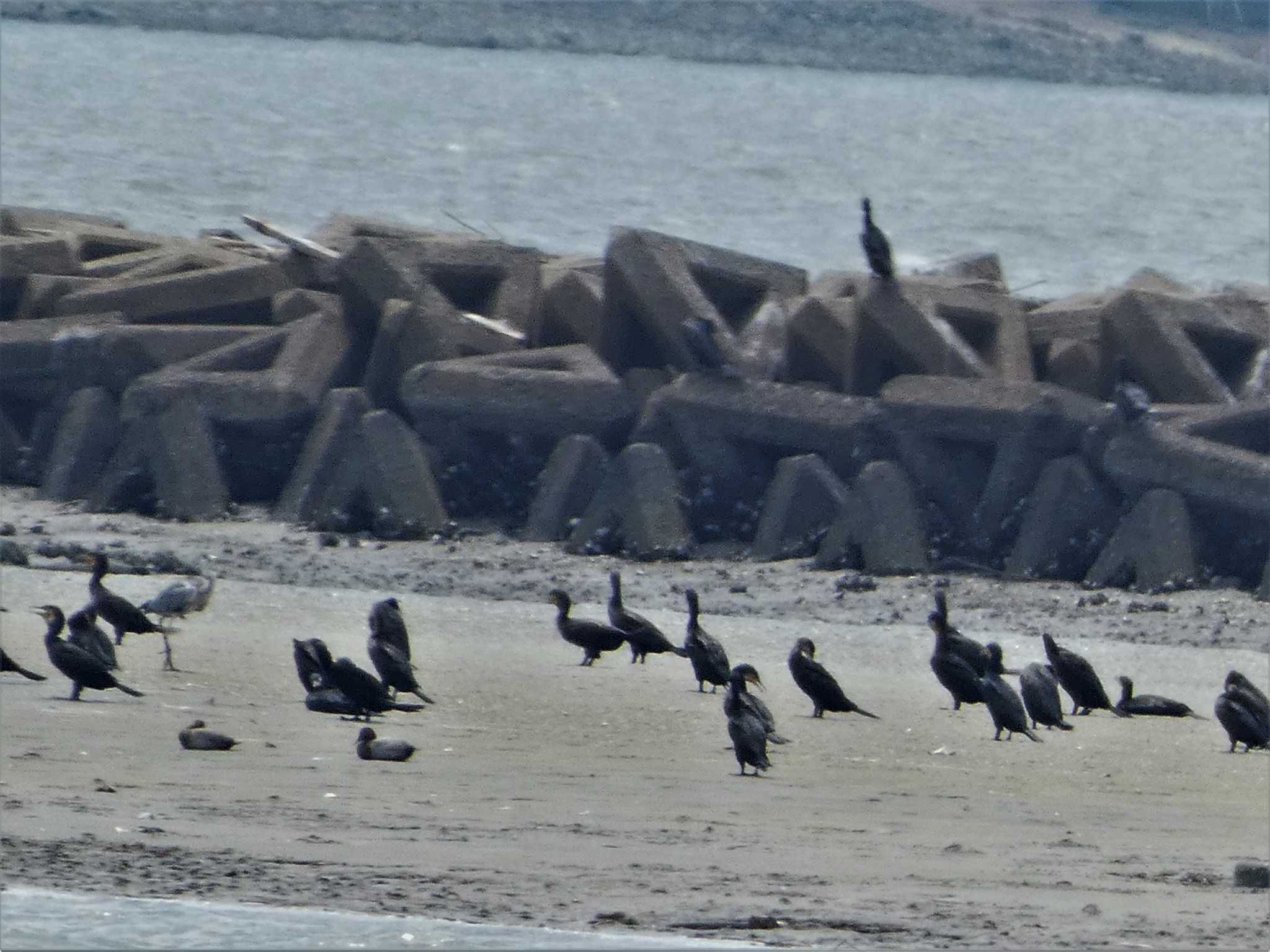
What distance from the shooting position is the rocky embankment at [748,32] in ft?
283

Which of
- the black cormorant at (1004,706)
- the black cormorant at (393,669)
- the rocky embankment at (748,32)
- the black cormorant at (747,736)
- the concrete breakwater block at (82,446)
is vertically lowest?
the rocky embankment at (748,32)

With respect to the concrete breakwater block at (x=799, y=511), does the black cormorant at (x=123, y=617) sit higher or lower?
higher

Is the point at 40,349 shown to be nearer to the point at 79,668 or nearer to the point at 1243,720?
the point at 79,668

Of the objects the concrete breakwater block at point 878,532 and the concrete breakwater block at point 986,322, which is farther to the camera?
the concrete breakwater block at point 986,322

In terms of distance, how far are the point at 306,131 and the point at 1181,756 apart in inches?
2258

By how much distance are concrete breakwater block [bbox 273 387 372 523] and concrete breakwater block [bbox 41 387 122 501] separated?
1.19m

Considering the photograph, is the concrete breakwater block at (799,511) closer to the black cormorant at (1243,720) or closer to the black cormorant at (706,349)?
the black cormorant at (706,349)

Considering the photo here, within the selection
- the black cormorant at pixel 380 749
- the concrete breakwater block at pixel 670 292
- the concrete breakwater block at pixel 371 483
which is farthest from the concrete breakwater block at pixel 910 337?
the black cormorant at pixel 380 749

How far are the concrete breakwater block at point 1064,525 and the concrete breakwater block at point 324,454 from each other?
3967 millimetres

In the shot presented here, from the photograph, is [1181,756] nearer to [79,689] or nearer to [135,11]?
[79,689]

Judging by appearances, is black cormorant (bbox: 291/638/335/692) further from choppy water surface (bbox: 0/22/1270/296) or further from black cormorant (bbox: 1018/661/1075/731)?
choppy water surface (bbox: 0/22/1270/296)

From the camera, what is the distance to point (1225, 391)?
1518 centimetres

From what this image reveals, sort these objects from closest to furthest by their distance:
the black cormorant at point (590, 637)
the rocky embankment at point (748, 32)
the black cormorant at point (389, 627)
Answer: the black cormorant at point (389, 627)
the black cormorant at point (590, 637)
the rocky embankment at point (748, 32)

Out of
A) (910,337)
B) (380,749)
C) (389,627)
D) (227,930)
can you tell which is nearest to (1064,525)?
(910,337)
